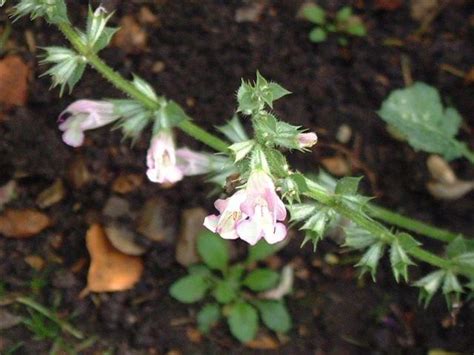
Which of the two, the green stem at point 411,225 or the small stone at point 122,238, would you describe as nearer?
the green stem at point 411,225

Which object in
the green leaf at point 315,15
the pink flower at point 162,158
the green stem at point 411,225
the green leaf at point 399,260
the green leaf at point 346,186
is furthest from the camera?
the green leaf at point 315,15

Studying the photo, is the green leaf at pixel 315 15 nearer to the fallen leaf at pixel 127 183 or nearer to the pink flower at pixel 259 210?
the fallen leaf at pixel 127 183

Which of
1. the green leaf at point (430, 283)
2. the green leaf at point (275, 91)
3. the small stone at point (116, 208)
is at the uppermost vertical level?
the green leaf at point (275, 91)

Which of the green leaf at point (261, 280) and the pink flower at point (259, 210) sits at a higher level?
the pink flower at point (259, 210)

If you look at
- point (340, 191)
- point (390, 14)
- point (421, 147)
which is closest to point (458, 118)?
point (421, 147)

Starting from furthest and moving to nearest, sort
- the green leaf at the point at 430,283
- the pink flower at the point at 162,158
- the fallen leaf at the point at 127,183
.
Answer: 1. the fallen leaf at the point at 127,183
2. the green leaf at the point at 430,283
3. the pink flower at the point at 162,158

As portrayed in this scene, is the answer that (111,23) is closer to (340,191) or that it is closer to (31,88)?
(31,88)

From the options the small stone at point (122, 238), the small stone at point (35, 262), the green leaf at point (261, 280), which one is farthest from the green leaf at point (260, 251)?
the small stone at point (35, 262)
